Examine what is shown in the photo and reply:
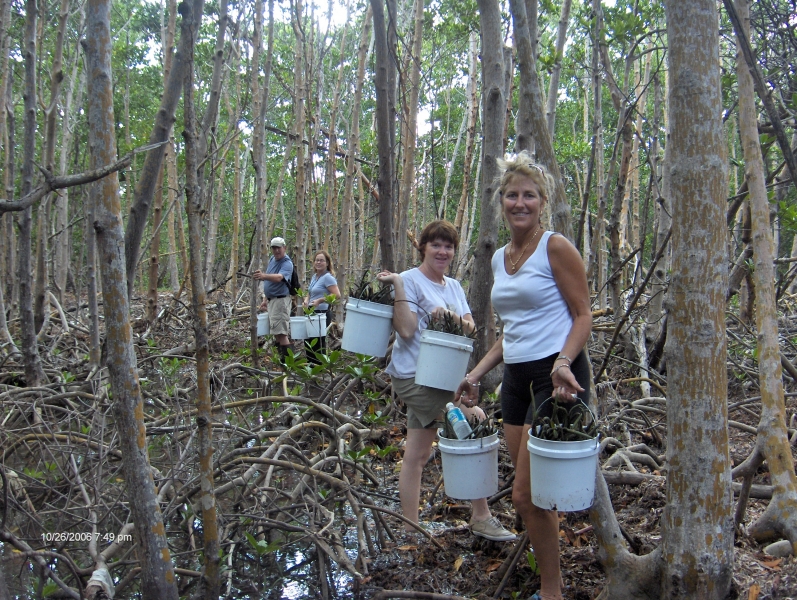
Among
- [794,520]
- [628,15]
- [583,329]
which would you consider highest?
[628,15]

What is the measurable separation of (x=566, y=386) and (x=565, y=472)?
30 centimetres

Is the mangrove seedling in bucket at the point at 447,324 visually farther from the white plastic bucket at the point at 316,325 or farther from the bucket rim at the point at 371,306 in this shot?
the white plastic bucket at the point at 316,325

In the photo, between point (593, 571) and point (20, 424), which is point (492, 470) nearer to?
point (593, 571)

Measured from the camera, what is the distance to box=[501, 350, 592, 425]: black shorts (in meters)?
2.35

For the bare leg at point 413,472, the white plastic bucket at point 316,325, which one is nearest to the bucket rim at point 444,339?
the bare leg at point 413,472

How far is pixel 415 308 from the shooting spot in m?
3.26

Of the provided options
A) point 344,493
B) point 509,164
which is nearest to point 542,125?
point 509,164

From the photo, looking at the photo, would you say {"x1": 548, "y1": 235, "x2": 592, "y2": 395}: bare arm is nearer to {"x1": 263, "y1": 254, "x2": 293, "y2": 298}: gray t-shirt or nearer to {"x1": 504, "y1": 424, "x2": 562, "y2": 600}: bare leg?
{"x1": 504, "y1": 424, "x2": 562, "y2": 600}: bare leg

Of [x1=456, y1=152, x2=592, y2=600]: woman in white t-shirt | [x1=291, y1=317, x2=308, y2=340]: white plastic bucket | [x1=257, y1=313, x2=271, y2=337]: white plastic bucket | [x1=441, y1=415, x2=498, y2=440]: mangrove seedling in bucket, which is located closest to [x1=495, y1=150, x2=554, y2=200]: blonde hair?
[x1=456, y1=152, x2=592, y2=600]: woman in white t-shirt

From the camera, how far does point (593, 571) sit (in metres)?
2.82

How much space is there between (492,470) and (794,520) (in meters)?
1.24

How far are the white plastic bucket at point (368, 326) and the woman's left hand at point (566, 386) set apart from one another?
4.14ft

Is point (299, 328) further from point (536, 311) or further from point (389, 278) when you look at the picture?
point (536, 311)

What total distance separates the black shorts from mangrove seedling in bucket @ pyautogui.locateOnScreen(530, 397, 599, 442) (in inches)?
3.9
